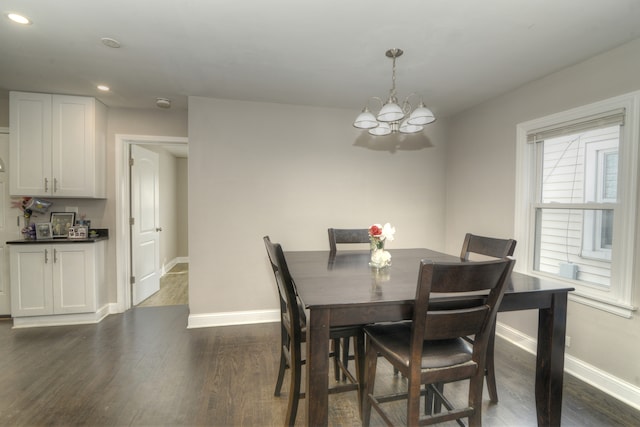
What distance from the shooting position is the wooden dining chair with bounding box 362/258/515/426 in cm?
117

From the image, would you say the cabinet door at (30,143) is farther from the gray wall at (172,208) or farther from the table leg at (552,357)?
the table leg at (552,357)

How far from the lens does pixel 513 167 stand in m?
2.80

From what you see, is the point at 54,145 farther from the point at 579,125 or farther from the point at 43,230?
the point at 579,125

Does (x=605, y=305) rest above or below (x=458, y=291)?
below

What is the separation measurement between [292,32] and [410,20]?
2.38ft

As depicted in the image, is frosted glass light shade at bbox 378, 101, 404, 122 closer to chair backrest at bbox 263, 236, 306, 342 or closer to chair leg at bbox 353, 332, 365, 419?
chair backrest at bbox 263, 236, 306, 342

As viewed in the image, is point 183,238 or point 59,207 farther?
point 183,238

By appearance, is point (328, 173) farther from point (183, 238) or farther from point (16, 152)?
point (183, 238)

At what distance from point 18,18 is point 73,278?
2.37 metres

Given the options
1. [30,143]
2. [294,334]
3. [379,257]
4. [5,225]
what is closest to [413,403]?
[294,334]

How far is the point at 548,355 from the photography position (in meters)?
1.51

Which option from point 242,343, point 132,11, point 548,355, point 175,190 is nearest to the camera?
point 548,355

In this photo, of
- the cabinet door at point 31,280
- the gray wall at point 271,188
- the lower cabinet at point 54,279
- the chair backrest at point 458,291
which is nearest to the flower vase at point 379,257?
the chair backrest at point 458,291

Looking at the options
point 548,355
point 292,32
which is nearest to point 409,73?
point 292,32
